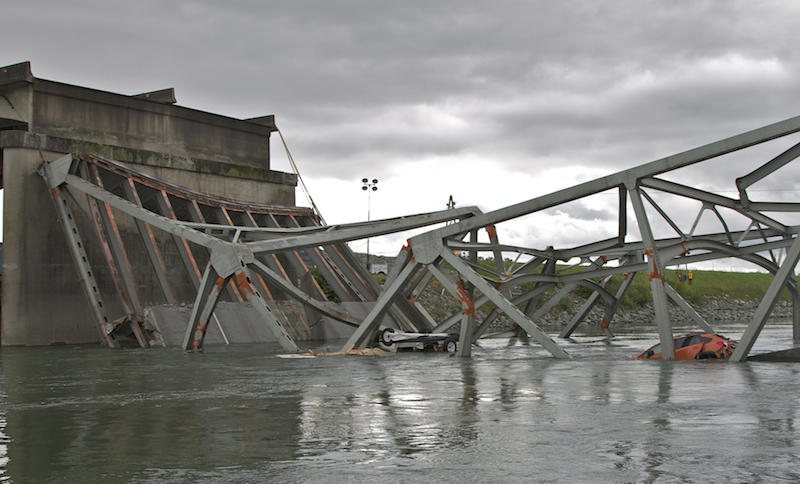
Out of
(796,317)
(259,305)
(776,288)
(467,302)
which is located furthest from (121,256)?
(796,317)

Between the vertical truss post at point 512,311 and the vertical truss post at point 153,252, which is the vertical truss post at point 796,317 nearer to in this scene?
the vertical truss post at point 512,311

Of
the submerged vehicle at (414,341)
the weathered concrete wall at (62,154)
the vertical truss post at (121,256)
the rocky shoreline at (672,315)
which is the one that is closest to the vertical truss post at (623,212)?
the submerged vehicle at (414,341)

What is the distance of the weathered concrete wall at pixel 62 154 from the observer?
108ft

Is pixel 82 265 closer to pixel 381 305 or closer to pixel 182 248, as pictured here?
pixel 182 248

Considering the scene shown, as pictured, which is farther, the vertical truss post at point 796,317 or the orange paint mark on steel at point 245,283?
the vertical truss post at point 796,317

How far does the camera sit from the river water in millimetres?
7508

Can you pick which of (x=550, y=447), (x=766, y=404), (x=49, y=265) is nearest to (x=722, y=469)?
(x=550, y=447)

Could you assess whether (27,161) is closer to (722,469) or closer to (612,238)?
(612,238)

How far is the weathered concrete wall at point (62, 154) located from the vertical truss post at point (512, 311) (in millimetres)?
18400

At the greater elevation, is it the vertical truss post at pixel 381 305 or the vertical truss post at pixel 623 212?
the vertical truss post at pixel 623 212

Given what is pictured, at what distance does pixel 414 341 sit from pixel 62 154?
57.9 feet

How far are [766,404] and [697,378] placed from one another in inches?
164

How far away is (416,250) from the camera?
23.6 metres

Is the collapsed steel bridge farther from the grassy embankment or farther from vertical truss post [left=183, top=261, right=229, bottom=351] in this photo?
the grassy embankment
